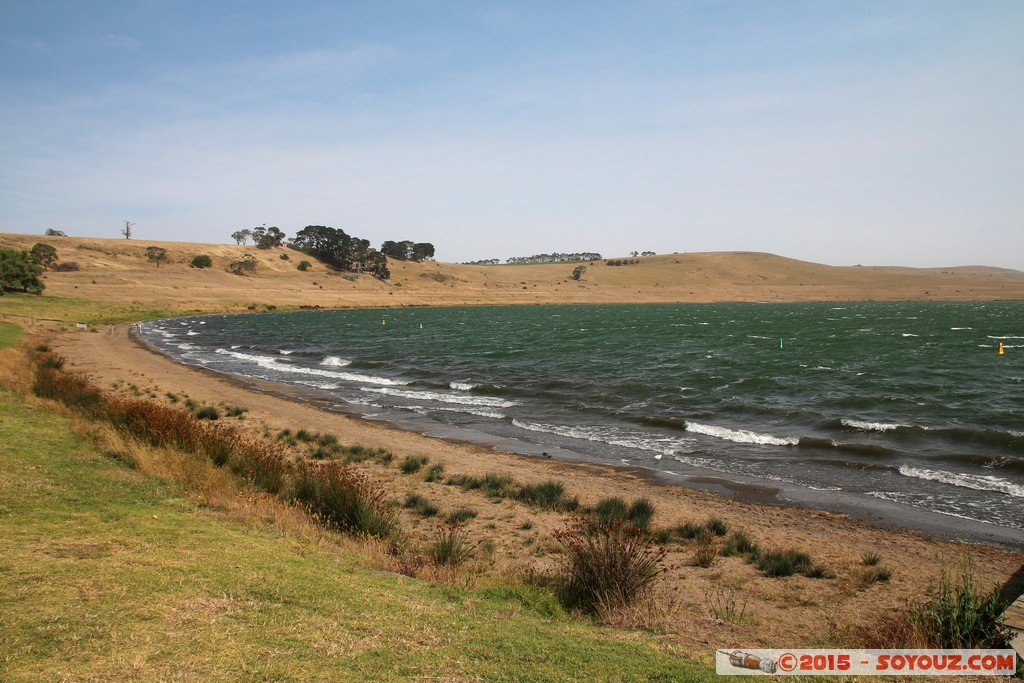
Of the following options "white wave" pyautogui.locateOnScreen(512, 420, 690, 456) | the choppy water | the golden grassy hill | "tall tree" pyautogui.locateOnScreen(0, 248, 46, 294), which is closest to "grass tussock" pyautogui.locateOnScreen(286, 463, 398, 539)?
the choppy water

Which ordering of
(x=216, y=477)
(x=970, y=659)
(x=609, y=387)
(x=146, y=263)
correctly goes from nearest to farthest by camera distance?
(x=970, y=659) < (x=216, y=477) < (x=609, y=387) < (x=146, y=263)

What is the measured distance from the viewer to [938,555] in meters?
11.2

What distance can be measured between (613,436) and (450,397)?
36.3 ft

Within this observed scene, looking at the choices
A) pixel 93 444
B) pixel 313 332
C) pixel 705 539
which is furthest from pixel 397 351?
pixel 705 539

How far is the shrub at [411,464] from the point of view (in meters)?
16.3

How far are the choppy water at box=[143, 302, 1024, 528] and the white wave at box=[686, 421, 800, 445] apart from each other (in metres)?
0.07

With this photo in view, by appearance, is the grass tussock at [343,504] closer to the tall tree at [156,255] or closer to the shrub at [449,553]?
the shrub at [449,553]

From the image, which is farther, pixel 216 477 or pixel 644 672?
pixel 216 477

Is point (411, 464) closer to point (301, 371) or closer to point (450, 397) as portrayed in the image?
point (450, 397)

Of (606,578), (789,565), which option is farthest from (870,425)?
(606,578)

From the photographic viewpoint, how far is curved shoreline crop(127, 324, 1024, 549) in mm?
12688

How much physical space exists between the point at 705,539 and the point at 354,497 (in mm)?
6437

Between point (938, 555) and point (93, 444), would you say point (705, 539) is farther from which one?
point (93, 444)

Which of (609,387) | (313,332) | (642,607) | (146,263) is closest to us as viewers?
(642,607)
